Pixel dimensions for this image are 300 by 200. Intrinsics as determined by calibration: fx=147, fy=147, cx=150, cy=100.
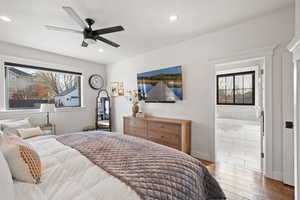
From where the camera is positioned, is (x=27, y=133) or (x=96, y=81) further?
(x=96, y=81)

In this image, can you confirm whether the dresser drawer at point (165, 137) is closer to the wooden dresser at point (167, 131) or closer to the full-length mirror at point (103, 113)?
the wooden dresser at point (167, 131)

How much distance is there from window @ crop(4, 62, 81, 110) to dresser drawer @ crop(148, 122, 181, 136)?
272 cm

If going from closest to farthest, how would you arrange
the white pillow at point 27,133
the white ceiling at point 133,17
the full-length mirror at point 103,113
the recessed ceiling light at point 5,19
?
the white ceiling at point 133,17, the recessed ceiling light at point 5,19, the white pillow at point 27,133, the full-length mirror at point 103,113

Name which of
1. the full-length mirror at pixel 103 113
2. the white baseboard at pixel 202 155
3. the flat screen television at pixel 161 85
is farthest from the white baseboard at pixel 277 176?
the full-length mirror at pixel 103 113

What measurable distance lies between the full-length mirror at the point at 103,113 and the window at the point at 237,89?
17.8 ft

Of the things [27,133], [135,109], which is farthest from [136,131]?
[27,133]

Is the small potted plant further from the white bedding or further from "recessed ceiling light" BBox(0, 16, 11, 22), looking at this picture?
"recessed ceiling light" BBox(0, 16, 11, 22)

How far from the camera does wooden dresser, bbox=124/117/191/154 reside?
10.0ft

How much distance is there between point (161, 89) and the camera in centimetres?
371

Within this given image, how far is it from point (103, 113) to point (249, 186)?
4268 mm

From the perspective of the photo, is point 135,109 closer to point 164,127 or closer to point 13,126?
point 164,127

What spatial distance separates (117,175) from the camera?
1047 mm

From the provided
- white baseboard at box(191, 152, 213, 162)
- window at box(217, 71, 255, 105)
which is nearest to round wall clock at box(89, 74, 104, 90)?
white baseboard at box(191, 152, 213, 162)

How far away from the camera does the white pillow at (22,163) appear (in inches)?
39.6
